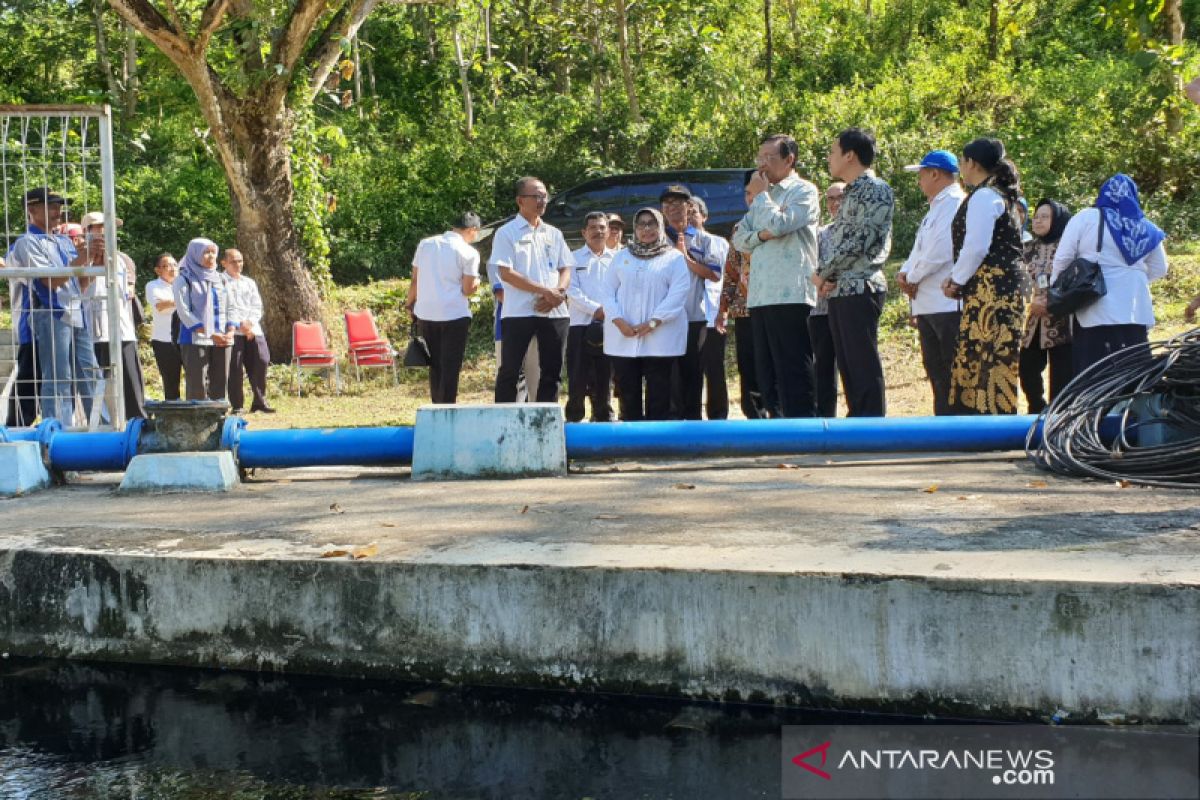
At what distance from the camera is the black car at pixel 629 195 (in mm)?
18109

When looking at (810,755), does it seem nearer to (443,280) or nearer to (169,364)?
(443,280)

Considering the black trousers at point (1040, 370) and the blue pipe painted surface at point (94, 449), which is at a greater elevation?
the black trousers at point (1040, 370)

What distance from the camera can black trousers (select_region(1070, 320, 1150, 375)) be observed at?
705 centimetres

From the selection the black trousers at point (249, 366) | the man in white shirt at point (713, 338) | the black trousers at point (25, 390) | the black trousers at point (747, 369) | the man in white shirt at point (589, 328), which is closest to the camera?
the black trousers at point (25, 390)

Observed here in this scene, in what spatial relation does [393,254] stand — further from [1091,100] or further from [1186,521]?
[1186,521]

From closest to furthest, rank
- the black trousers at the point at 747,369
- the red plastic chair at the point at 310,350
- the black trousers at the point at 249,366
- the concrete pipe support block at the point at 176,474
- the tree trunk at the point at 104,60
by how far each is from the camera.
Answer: the concrete pipe support block at the point at 176,474
the black trousers at the point at 747,369
the black trousers at the point at 249,366
the red plastic chair at the point at 310,350
the tree trunk at the point at 104,60

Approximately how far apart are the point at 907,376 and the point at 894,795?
11.1 meters

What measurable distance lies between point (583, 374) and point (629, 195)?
9.10m

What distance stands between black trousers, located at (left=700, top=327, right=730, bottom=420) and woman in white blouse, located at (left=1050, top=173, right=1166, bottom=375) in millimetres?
2915

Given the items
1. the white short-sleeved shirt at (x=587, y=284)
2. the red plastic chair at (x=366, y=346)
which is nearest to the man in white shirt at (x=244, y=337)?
the red plastic chair at (x=366, y=346)

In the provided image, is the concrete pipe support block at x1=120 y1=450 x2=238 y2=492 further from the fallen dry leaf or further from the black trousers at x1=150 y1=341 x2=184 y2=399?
the black trousers at x1=150 y1=341 x2=184 y2=399

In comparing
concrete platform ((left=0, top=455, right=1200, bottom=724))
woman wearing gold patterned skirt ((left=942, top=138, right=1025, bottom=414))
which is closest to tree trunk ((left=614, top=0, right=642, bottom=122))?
woman wearing gold patterned skirt ((left=942, top=138, right=1025, bottom=414))

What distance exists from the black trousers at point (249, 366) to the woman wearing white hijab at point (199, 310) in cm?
125

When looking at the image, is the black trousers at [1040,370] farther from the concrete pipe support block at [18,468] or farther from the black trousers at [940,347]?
the concrete pipe support block at [18,468]
